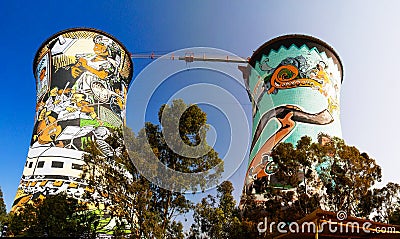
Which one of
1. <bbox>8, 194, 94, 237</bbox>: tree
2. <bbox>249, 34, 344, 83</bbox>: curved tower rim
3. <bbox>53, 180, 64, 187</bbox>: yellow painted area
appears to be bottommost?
<bbox>8, 194, 94, 237</bbox>: tree

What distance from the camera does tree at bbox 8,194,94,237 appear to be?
11.6 meters

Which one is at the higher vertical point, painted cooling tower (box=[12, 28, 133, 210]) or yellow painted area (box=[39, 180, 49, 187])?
painted cooling tower (box=[12, 28, 133, 210])

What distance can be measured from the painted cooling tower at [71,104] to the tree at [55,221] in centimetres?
345

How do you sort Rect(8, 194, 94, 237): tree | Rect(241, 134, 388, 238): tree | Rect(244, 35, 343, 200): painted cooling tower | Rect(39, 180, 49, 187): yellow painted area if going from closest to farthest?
Rect(241, 134, 388, 238): tree < Rect(8, 194, 94, 237): tree < Rect(39, 180, 49, 187): yellow painted area < Rect(244, 35, 343, 200): painted cooling tower

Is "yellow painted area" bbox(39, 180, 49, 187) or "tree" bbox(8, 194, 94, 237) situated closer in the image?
"tree" bbox(8, 194, 94, 237)

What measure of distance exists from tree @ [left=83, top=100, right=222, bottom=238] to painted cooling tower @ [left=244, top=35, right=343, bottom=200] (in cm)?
571

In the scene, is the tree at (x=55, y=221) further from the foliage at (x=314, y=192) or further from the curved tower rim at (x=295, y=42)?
the curved tower rim at (x=295, y=42)

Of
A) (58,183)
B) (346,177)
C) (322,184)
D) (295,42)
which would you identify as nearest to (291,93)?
(295,42)

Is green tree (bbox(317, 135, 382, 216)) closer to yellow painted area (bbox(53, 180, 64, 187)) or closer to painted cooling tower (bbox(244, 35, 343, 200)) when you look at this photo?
painted cooling tower (bbox(244, 35, 343, 200))

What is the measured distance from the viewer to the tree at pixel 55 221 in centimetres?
1159

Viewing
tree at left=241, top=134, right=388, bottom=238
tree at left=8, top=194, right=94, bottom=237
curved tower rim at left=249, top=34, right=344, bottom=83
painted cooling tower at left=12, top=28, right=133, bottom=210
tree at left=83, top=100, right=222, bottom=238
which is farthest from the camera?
curved tower rim at left=249, top=34, right=344, bottom=83

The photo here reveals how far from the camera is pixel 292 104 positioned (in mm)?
18125

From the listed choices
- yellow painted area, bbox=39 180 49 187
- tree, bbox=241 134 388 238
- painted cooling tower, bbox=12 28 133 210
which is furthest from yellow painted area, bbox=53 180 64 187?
tree, bbox=241 134 388 238

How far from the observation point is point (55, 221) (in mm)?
11562
